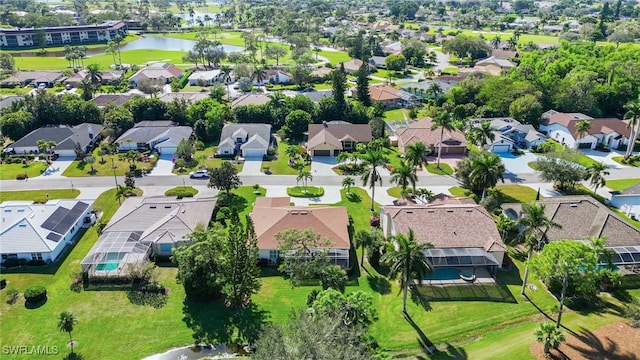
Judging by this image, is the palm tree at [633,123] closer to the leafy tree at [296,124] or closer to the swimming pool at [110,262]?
the leafy tree at [296,124]

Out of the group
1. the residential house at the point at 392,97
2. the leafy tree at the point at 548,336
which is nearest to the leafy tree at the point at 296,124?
the residential house at the point at 392,97

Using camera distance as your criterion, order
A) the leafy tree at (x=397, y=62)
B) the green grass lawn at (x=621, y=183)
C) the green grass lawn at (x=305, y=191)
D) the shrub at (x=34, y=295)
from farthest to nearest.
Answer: the leafy tree at (x=397, y=62), the green grass lawn at (x=621, y=183), the green grass lawn at (x=305, y=191), the shrub at (x=34, y=295)

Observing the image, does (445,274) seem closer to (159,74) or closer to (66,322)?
(66,322)

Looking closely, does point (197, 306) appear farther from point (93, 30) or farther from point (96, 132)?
point (93, 30)

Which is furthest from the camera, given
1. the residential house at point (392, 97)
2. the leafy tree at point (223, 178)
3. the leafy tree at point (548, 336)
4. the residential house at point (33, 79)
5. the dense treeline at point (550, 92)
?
the residential house at point (33, 79)

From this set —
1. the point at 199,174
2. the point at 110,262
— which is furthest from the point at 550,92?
the point at 110,262

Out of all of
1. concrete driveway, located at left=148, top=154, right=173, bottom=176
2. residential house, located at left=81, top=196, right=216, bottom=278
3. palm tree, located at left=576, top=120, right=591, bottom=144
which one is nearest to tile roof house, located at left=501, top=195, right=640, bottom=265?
palm tree, located at left=576, top=120, right=591, bottom=144
